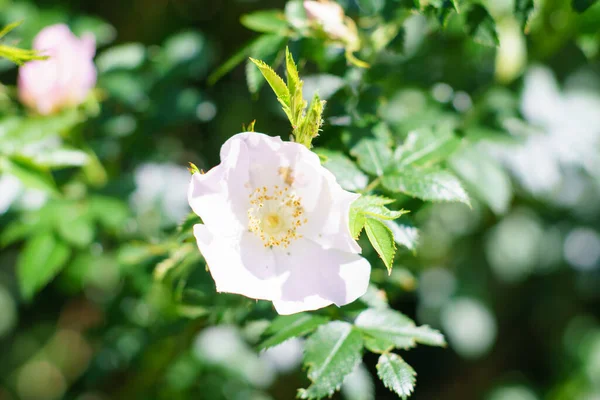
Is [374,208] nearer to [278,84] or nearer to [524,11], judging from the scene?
[278,84]

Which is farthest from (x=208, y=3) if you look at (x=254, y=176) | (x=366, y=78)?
(x=254, y=176)

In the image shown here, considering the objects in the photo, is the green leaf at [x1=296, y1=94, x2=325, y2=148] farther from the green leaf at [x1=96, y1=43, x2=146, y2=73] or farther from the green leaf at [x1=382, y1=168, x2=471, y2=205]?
the green leaf at [x1=96, y1=43, x2=146, y2=73]

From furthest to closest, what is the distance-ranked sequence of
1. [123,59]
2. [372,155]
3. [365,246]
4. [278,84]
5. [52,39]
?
1. [123,59]
2. [52,39]
3. [365,246]
4. [372,155]
5. [278,84]

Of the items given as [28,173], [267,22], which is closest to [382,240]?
[267,22]

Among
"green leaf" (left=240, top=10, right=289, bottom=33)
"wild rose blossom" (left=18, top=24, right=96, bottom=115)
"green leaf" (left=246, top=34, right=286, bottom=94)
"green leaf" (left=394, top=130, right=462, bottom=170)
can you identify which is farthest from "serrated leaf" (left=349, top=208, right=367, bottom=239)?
"wild rose blossom" (left=18, top=24, right=96, bottom=115)

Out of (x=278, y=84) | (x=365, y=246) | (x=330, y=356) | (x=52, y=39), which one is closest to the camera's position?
(x=278, y=84)

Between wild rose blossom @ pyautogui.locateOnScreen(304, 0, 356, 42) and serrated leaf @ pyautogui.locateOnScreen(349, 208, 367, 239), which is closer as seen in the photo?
serrated leaf @ pyautogui.locateOnScreen(349, 208, 367, 239)
